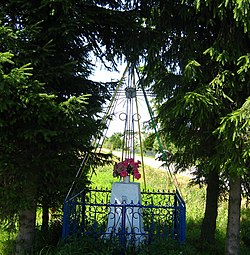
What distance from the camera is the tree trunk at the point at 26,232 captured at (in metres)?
4.38

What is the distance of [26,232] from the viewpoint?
443cm

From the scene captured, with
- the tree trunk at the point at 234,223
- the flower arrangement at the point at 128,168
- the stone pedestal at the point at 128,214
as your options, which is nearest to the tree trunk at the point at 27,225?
the stone pedestal at the point at 128,214

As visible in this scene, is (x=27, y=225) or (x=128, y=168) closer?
(x=27, y=225)

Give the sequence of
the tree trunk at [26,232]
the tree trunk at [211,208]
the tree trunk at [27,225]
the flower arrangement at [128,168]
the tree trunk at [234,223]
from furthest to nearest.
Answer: the tree trunk at [211,208], the flower arrangement at [128,168], the tree trunk at [234,223], the tree trunk at [26,232], the tree trunk at [27,225]

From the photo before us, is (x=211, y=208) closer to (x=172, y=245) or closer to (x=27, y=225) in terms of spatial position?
(x=172, y=245)

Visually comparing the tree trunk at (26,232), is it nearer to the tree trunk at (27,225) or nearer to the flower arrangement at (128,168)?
the tree trunk at (27,225)

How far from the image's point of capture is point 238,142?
398cm

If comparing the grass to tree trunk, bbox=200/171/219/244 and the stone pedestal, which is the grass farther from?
the stone pedestal

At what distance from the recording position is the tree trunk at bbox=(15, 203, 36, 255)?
4.38 metres

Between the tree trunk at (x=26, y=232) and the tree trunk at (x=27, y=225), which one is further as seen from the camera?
the tree trunk at (x=26, y=232)

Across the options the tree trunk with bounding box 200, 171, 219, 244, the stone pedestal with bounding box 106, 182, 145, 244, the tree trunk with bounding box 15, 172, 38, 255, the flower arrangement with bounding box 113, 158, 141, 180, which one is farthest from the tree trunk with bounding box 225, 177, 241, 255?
the tree trunk with bounding box 15, 172, 38, 255

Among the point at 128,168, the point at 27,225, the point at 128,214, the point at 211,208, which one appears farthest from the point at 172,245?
the point at 27,225

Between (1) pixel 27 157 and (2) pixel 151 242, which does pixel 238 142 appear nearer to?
(2) pixel 151 242

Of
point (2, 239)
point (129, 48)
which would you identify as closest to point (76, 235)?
point (2, 239)
